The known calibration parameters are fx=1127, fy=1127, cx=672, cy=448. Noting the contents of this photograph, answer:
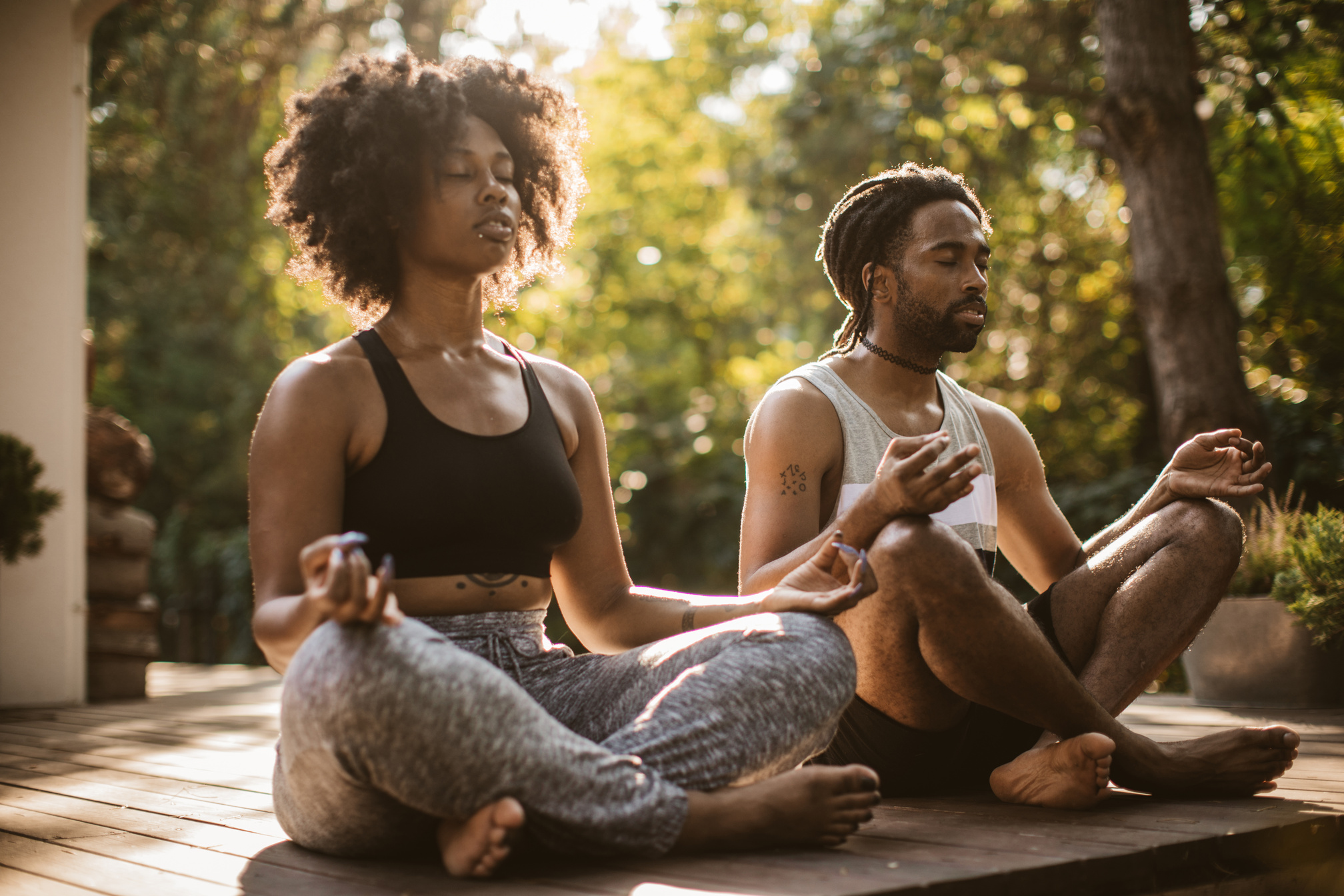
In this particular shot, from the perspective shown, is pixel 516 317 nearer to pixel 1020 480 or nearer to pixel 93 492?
pixel 93 492

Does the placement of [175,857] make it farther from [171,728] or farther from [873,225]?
[171,728]

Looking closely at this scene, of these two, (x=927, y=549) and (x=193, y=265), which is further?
(x=193, y=265)

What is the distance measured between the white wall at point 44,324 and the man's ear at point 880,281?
4.12 meters

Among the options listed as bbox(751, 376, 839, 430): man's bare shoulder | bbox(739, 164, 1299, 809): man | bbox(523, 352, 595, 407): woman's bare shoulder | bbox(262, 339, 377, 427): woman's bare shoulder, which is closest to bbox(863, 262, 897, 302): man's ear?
bbox(739, 164, 1299, 809): man

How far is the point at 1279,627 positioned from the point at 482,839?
3378mm

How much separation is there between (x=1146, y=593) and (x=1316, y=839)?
0.51 meters

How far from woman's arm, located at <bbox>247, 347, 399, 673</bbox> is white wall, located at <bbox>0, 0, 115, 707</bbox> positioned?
13.2ft

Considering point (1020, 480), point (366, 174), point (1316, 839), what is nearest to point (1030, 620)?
point (1316, 839)

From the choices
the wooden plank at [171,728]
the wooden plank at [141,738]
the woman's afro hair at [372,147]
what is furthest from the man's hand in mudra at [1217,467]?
the wooden plank at [171,728]

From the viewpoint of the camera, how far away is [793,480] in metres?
2.41

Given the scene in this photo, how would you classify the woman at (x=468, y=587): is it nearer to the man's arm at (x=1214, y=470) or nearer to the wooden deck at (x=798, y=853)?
the wooden deck at (x=798, y=853)

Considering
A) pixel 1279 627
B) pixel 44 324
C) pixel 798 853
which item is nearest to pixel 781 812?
pixel 798 853

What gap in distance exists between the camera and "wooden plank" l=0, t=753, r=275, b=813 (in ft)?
8.18

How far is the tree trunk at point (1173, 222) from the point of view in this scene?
5359 mm
